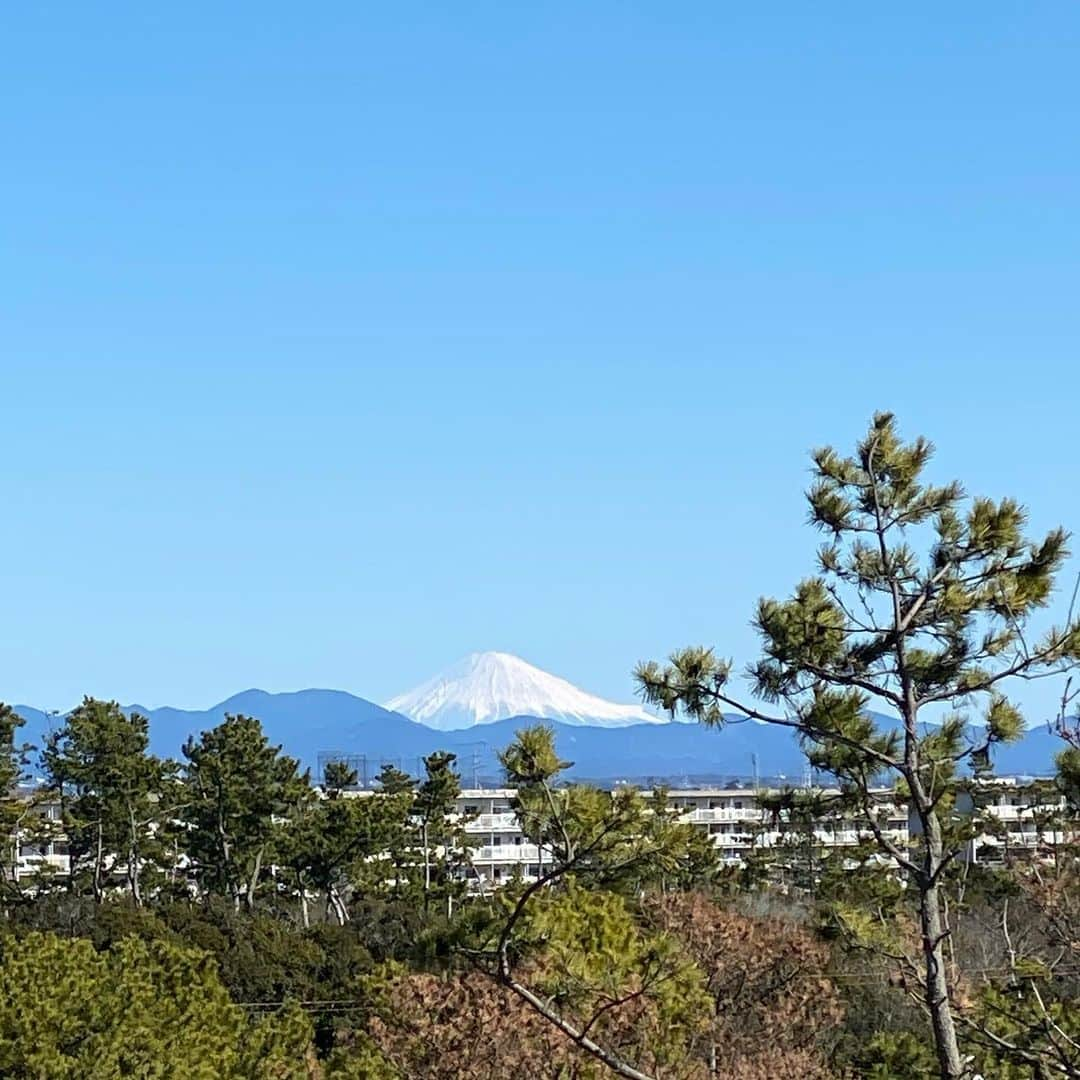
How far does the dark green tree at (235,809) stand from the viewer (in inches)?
1555

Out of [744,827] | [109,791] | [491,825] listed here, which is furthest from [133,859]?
[491,825]

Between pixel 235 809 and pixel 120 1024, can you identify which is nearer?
pixel 120 1024

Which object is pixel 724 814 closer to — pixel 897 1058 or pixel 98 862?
pixel 98 862

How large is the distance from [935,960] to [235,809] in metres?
32.0

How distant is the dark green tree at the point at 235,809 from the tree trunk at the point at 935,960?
1236 inches

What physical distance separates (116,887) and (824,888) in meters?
32.2

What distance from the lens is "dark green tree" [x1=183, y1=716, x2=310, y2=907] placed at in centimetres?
3950

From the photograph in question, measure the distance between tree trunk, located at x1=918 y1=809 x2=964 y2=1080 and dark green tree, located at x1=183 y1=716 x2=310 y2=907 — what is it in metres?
31.4

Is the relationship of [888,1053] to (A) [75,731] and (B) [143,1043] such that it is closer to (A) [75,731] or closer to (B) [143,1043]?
(B) [143,1043]

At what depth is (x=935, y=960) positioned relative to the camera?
880 centimetres

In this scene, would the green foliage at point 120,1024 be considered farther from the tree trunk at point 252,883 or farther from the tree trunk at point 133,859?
the tree trunk at point 252,883

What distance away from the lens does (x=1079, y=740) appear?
18.7ft

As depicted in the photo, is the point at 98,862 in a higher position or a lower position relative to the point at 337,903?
higher

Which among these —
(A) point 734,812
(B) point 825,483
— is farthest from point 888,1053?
(A) point 734,812
